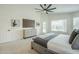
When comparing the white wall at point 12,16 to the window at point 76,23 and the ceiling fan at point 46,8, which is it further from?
the window at point 76,23

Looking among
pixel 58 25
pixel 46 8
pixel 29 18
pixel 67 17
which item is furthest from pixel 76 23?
pixel 29 18

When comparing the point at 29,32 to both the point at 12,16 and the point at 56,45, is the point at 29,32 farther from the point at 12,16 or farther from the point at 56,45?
the point at 56,45

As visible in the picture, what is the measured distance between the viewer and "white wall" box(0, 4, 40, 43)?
186 cm

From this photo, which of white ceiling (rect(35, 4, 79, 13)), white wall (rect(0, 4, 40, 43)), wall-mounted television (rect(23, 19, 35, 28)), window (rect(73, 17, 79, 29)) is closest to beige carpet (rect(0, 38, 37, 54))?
white wall (rect(0, 4, 40, 43))

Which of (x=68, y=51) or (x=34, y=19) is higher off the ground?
(x=34, y=19)

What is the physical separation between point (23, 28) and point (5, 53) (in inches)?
26.8

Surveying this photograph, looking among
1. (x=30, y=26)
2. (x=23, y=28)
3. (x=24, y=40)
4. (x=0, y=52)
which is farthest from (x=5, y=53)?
(x=30, y=26)

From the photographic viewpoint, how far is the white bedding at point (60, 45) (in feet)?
5.84

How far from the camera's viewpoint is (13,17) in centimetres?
194

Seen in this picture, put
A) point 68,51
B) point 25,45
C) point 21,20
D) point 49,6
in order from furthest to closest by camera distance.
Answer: point 25,45, point 21,20, point 49,6, point 68,51

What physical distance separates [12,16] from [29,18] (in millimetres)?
411

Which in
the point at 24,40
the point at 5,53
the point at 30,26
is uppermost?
the point at 30,26

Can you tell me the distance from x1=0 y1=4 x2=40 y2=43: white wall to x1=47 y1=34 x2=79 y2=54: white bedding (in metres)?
0.64

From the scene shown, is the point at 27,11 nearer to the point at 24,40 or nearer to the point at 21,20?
the point at 21,20
